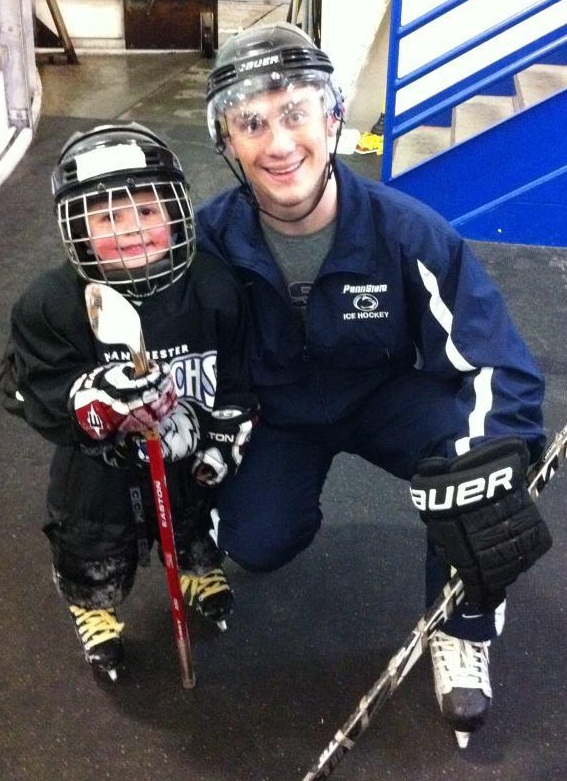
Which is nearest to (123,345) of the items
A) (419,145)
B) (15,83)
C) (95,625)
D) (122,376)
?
(122,376)

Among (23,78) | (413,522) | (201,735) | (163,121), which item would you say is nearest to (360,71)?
(163,121)

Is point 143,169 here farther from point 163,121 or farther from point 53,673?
point 163,121

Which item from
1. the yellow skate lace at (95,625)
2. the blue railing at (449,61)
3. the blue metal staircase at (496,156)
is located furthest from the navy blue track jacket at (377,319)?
the blue railing at (449,61)

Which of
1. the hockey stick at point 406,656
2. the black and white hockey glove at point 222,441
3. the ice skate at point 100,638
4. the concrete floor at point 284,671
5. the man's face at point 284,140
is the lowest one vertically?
the concrete floor at point 284,671

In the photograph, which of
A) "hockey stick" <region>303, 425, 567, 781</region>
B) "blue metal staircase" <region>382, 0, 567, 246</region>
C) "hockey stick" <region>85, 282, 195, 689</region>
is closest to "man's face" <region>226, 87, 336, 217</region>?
"hockey stick" <region>85, 282, 195, 689</region>

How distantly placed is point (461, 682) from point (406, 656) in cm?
15

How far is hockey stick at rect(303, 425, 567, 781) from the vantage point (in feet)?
4.37

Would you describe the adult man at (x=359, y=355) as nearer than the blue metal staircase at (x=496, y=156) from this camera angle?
Yes

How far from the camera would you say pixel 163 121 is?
4918 millimetres

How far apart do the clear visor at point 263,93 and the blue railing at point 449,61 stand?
2253 millimetres

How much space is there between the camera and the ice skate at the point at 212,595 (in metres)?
1.67

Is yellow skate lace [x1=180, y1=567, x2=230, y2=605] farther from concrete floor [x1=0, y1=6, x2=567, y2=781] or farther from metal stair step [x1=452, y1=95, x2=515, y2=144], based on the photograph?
metal stair step [x1=452, y1=95, x2=515, y2=144]

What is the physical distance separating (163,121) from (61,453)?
382 centimetres

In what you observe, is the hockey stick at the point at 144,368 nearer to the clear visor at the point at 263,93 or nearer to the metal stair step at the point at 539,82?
the clear visor at the point at 263,93
